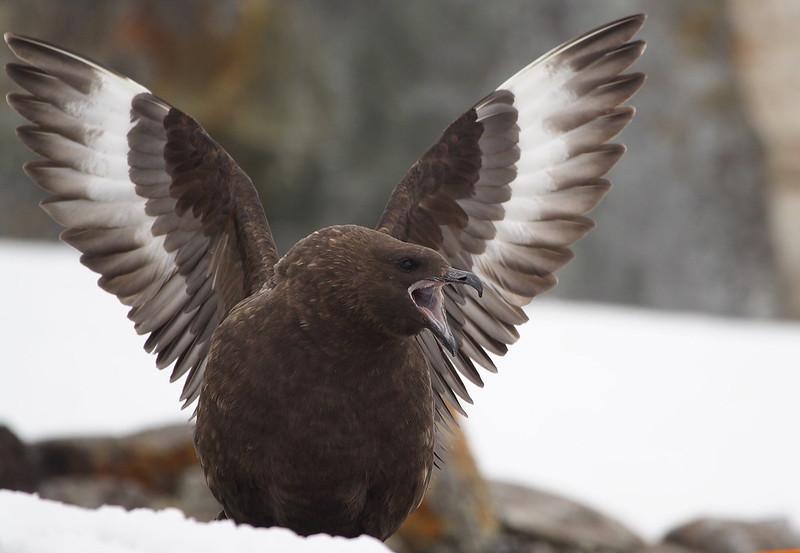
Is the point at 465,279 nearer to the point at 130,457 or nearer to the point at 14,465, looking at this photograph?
the point at 14,465

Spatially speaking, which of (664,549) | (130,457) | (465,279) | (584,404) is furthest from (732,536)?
(465,279)

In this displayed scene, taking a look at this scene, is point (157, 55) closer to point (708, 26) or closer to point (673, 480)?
point (708, 26)

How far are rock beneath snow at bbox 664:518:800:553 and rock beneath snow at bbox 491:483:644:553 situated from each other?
0.20 metres

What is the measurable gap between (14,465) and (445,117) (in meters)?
6.02

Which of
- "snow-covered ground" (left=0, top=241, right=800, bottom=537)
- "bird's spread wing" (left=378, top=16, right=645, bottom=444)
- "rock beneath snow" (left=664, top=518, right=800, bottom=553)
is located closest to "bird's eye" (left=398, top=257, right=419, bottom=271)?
"bird's spread wing" (left=378, top=16, right=645, bottom=444)

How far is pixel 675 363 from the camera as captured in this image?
6.27 meters

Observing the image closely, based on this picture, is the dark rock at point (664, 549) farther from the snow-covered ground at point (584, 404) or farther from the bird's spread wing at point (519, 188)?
the bird's spread wing at point (519, 188)

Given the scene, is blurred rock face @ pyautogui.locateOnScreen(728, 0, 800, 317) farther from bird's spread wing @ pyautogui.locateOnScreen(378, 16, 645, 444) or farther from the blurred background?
bird's spread wing @ pyautogui.locateOnScreen(378, 16, 645, 444)

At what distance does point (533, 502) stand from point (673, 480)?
0.79 meters

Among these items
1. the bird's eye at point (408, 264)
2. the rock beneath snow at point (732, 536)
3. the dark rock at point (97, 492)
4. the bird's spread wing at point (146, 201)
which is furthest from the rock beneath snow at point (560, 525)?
the bird's eye at point (408, 264)

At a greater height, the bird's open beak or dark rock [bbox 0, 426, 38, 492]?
the bird's open beak

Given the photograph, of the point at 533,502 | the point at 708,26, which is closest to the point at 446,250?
the point at 533,502

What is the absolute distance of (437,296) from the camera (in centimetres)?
196

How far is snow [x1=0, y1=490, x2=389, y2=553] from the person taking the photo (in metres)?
1.53
